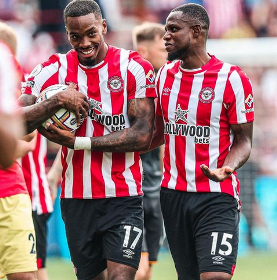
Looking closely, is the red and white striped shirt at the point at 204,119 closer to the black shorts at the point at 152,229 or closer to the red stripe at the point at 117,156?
the red stripe at the point at 117,156

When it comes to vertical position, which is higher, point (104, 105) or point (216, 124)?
point (104, 105)

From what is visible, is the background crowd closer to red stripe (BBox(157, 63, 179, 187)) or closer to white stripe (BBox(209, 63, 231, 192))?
red stripe (BBox(157, 63, 179, 187))

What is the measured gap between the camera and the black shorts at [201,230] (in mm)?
5391

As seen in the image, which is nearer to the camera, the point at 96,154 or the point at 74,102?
the point at 74,102

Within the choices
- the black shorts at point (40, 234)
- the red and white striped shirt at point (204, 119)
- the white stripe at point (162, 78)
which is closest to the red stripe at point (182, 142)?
the red and white striped shirt at point (204, 119)

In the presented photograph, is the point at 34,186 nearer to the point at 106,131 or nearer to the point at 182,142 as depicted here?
the point at 106,131

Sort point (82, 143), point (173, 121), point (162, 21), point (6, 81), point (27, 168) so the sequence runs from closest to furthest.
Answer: point (6, 81) → point (82, 143) → point (173, 121) → point (27, 168) → point (162, 21)

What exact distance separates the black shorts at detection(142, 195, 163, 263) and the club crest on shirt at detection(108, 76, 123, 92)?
8.51ft

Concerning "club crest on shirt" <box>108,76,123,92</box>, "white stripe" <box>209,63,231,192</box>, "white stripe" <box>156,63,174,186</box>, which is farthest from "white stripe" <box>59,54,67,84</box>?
"white stripe" <box>209,63,231,192</box>

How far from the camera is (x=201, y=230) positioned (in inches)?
216

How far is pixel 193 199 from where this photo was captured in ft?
18.3

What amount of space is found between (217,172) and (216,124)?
0.51m

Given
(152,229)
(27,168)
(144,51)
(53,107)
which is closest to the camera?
(53,107)

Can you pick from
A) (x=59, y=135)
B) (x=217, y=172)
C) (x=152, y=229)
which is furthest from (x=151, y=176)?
(x=217, y=172)
